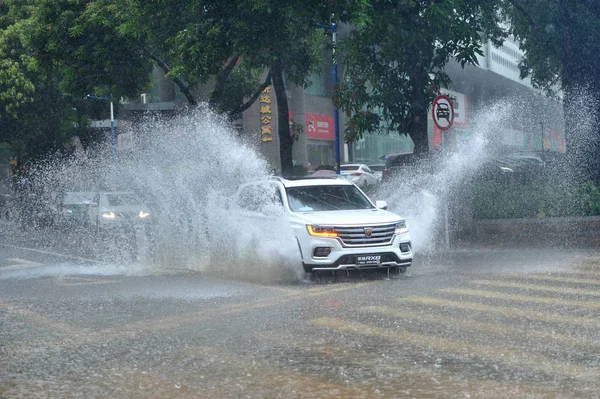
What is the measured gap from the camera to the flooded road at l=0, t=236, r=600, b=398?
6984mm

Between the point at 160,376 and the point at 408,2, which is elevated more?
the point at 408,2

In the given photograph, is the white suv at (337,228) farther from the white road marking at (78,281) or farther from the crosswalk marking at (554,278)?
the white road marking at (78,281)

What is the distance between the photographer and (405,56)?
22844mm

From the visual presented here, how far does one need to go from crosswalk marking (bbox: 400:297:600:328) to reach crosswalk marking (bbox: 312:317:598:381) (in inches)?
60.7

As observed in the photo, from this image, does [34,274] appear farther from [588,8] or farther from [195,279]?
[588,8]

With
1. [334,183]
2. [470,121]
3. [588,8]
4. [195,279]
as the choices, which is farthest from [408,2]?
[470,121]

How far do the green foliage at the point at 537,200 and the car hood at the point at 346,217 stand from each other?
21.5 feet

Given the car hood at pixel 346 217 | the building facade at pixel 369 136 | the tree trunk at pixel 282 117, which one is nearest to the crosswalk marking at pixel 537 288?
the car hood at pixel 346 217

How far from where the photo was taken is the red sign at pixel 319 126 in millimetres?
58031

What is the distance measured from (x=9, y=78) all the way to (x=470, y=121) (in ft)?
162

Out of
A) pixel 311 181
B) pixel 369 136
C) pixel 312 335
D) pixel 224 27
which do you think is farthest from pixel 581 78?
pixel 369 136

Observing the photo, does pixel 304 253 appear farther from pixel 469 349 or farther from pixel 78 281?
pixel 469 349

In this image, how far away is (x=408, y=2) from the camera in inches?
834

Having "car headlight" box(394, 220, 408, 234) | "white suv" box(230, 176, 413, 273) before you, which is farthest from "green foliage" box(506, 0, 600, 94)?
"car headlight" box(394, 220, 408, 234)
